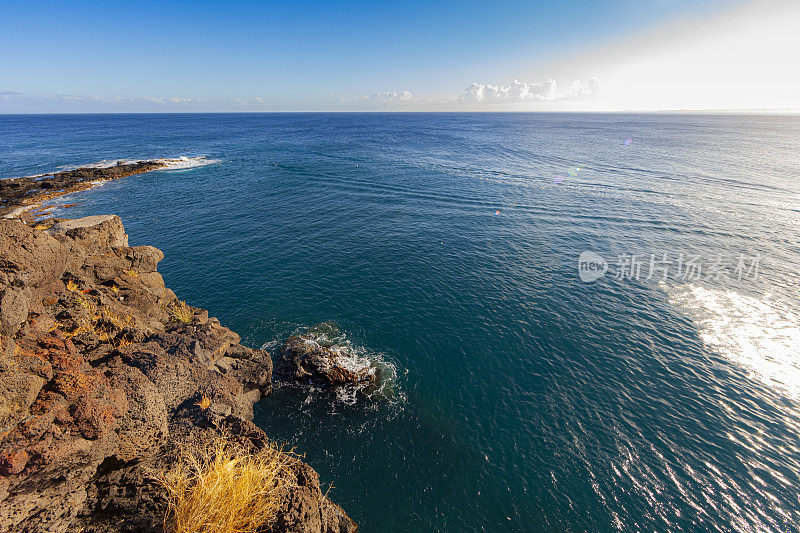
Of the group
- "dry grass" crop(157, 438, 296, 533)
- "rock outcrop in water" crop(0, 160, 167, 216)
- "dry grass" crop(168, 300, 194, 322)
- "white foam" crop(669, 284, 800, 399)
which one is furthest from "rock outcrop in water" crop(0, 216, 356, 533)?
"rock outcrop in water" crop(0, 160, 167, 216)

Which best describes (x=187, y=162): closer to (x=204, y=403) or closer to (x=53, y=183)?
(x=53, y=183)

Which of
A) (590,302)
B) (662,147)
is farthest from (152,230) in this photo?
(662,147)

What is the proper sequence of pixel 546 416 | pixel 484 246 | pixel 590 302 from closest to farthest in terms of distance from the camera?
pixel 546 416
pixel 590 302
pixel 484 246

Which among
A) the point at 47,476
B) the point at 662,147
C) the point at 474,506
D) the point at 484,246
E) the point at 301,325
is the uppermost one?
the point at 662,147

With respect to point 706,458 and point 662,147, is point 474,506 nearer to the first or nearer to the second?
point 706,458

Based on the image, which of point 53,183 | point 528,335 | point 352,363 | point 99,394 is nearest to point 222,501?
point 99,394

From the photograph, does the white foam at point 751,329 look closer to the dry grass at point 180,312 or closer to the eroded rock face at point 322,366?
the eroded rock face at point 322,366

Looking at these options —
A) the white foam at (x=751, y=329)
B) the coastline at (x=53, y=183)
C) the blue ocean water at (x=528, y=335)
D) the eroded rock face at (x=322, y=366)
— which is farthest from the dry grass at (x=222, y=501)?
the coastline at (x=53, y=183)
